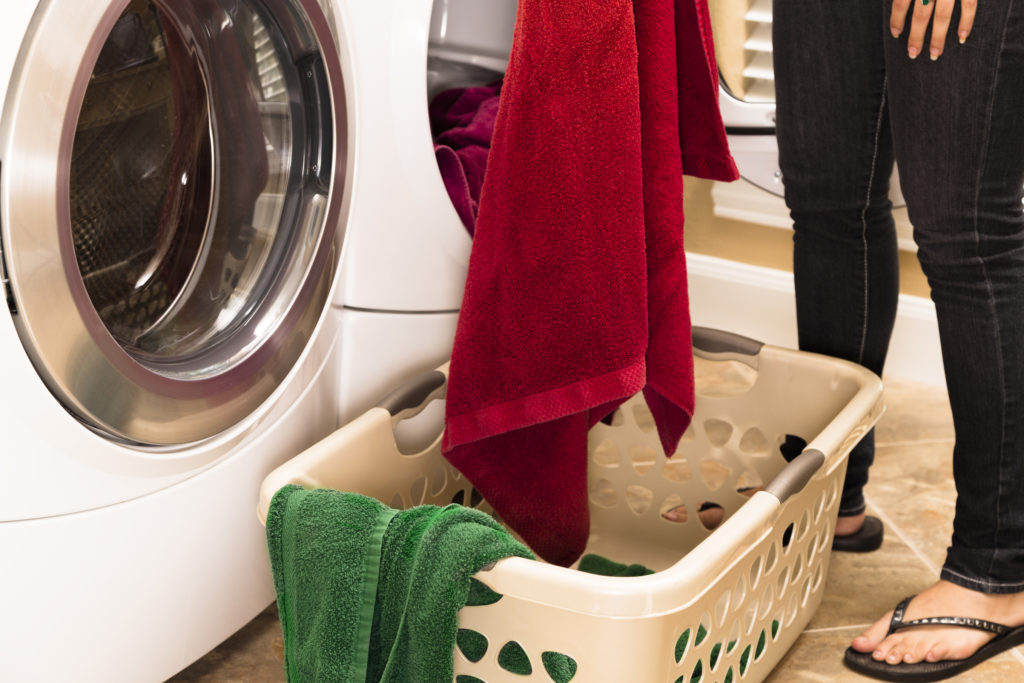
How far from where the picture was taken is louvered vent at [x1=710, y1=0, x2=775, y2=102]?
1.41m

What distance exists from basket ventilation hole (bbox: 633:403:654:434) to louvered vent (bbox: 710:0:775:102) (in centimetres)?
47

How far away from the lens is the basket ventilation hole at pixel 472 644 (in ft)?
2.64

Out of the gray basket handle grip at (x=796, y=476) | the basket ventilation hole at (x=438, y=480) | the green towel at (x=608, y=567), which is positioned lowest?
the green towel at (x=608, y=567)

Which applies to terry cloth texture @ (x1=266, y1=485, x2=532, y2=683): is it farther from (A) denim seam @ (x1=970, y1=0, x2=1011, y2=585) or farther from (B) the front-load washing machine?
(A) denim seam @ (x1=970, y1=0, x2=1011, y2=585)

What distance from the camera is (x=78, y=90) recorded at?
0.65 meters

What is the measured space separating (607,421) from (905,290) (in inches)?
25.2

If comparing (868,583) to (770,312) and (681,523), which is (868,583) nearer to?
(681,523)

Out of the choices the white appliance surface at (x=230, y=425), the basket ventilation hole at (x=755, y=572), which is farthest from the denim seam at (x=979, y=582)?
the white appliance surface at (x=230, y=425)

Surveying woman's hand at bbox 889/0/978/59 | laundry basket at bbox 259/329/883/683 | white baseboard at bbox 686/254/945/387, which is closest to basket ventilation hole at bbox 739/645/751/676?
laundry basket at bbox 259/329/883/683

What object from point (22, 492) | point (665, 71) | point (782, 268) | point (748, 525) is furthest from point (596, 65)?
point (782, 268)

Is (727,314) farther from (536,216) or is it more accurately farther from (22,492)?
(22,492)

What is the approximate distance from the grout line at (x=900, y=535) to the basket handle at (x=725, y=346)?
277mm

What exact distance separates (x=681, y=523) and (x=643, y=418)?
0.43 feet

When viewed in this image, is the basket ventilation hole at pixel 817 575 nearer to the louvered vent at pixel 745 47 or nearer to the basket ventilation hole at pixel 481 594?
the basket ventilation hole at pixel 481 594
